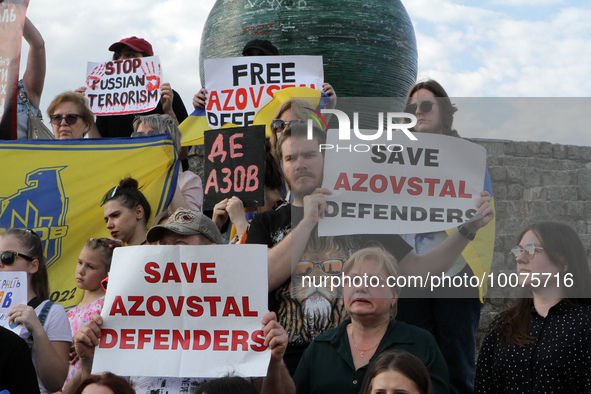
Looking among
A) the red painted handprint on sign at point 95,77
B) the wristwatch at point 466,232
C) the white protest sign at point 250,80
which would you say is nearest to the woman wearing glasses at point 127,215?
the white protest sign at point 250,80

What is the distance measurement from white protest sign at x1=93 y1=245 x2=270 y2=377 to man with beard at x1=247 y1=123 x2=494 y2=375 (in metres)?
0.48

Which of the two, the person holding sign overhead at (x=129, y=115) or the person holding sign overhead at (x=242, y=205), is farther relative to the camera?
the person holding sign overhead at (x=129, y=115)

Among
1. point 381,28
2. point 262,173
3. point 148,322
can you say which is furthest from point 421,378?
point 381,28

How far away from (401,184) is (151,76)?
3.39 m

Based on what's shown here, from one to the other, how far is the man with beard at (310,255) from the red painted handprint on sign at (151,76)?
295cm

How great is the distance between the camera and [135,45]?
7211mm

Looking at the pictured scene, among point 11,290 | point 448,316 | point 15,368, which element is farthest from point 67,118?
point 448,316

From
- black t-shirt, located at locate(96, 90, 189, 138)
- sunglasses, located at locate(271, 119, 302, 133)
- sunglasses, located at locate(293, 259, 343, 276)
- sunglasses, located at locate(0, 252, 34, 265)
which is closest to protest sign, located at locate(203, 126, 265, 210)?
sunglasses, located at locate(271, 119, 302, 133)

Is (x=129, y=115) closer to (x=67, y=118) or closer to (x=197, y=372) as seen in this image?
(x=67, y=118)

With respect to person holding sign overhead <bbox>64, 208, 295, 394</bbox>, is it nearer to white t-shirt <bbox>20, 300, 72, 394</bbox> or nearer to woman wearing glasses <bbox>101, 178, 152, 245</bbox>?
white t-shirt <bbox>20, 300, 72, 394</bbox>

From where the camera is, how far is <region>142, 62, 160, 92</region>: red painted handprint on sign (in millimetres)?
6973

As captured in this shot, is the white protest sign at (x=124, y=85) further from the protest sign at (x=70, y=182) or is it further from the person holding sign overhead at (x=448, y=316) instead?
the person holding sign overhead at (x=448, y=316)

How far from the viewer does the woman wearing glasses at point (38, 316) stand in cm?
401

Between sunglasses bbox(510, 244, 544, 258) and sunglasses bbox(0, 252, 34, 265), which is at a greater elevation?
sunglasses bbox(0, 252, 34, 265)
